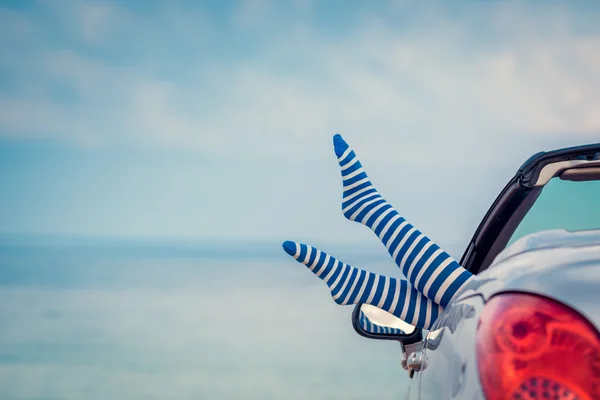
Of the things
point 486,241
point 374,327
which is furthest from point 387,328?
point 486,241

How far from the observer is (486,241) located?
80.2 inches

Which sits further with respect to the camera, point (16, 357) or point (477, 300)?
point (16, 357)

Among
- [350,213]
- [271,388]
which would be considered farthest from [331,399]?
[350,213]

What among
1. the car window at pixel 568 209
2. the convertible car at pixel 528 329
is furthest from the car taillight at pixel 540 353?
the car window at pixel 568 209

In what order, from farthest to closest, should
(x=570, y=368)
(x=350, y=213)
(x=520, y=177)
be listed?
(x=350, y=213)
(x=520, y=177)
(x=570, y=368)

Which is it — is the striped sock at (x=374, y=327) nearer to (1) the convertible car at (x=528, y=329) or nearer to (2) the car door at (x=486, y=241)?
(2) the car door at (x=486, y=241)

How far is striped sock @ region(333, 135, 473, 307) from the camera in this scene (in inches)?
84.4

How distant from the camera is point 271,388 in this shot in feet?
18.2

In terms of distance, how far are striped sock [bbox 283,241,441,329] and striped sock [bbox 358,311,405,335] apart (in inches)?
15.5

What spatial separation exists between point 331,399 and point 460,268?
338cm

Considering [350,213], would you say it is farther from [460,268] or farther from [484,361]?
[484,361]

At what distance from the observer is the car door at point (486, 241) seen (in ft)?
2.93

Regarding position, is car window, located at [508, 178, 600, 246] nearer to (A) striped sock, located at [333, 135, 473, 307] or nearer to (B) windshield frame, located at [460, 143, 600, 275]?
(B) windshield frame, located at [460, 143, 600, 275]

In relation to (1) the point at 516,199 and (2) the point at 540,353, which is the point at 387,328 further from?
(2) the point at 540,353
